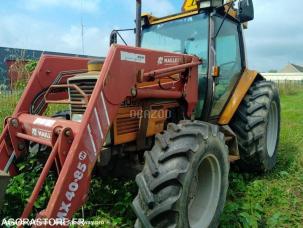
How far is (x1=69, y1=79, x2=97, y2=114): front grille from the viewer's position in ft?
11.9

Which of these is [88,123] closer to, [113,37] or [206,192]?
[206,192]

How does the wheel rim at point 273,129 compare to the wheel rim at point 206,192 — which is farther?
the wheel rim at point 273,129

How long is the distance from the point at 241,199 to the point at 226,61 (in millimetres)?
1831

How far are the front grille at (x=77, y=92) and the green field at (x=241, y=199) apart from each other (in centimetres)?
76

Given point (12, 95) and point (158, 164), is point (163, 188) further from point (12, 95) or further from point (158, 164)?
point (12, 95)

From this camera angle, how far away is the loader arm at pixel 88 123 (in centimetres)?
279

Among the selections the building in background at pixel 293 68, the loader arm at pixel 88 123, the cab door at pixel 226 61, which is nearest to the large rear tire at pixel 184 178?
the loader arm at pixel 88 123

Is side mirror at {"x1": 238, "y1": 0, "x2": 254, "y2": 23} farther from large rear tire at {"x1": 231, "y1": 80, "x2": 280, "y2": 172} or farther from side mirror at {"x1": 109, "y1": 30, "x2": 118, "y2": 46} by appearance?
side mirror at {"x1": 109, "y1": 30, "x2": 118, "y2": 46}

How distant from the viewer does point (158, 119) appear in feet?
13.3

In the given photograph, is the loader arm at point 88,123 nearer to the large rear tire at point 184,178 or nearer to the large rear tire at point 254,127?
the large rear tire at point 184,178

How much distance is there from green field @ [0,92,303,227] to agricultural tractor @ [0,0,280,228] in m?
0.21

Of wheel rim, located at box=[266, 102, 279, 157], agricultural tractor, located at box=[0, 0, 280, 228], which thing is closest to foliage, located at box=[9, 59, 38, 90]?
agricultural tractor, located at box=[0, 0, 280, 228]

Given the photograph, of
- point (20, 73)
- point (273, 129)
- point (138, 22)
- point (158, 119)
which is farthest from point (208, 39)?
point (20, 73)

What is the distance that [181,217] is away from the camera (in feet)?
10.0
